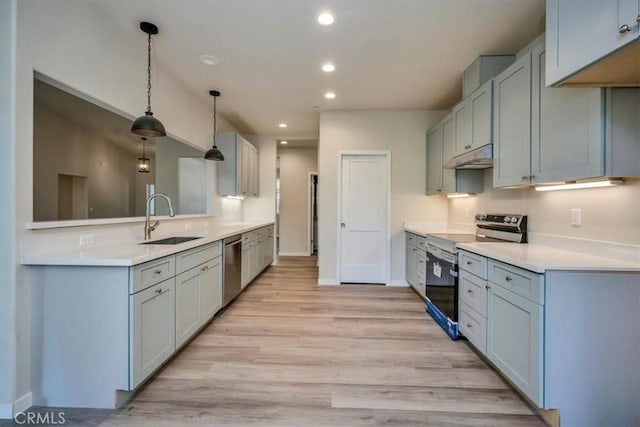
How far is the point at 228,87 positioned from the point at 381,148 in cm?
234

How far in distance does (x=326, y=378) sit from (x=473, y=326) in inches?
49.5

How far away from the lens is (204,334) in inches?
110

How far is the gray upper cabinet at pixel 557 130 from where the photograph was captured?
5.28 feet

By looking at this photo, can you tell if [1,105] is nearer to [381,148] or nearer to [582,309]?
[582,309]

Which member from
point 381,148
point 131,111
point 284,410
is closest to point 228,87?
point 131,111

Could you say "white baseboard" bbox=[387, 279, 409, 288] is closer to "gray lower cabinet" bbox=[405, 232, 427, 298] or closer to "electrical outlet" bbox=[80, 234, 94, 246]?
"gray lower cabinet" bbox=[405, 232, 427, 298]

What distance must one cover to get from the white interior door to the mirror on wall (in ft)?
8.23

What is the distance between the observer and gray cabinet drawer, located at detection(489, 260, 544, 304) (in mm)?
1621

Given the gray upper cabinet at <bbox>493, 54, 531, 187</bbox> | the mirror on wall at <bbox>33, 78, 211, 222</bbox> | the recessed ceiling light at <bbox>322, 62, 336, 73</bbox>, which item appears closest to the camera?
the mirror on wall at <bbox>33, 78, 211, 222</bbox>

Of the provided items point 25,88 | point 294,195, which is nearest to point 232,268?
point 25,88

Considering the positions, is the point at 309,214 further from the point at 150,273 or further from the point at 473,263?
the point at 150,273

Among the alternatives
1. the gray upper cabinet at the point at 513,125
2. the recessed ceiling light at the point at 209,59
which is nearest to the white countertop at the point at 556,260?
the gray upper cabinet at the point at 513,125

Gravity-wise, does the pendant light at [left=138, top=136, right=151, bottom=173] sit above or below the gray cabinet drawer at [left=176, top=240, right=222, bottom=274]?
above

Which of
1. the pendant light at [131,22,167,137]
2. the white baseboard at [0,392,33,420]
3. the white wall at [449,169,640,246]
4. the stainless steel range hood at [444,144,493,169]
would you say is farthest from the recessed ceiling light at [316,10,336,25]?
the white baseboard at [0,392,33,420]
